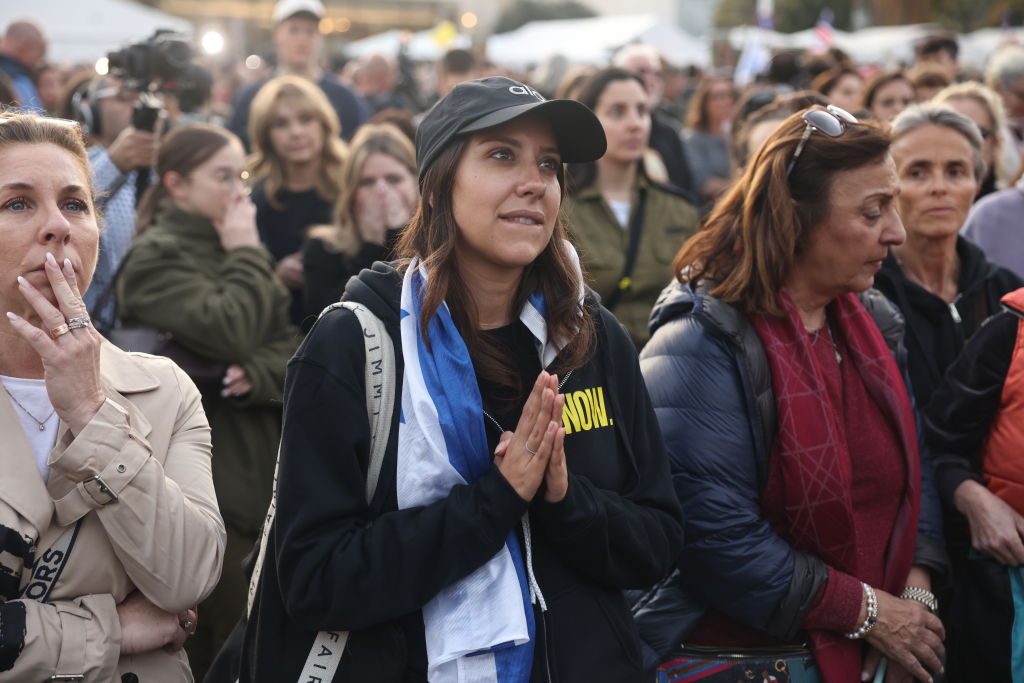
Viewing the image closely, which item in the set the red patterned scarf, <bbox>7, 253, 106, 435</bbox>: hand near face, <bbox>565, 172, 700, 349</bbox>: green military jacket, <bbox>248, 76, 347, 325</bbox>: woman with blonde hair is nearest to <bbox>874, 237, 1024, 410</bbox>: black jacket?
the red patterned scarf

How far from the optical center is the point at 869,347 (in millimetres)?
3293

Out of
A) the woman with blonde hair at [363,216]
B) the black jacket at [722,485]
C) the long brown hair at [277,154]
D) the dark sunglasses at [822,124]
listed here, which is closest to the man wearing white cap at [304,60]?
the long brown hair at [277,154]

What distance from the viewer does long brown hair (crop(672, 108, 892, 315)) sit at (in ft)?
10.5

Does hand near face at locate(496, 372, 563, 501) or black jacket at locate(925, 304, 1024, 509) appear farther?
black jacket at locate(925, 304, 1024, 509)

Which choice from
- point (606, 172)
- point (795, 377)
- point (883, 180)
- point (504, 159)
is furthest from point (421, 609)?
point (606, 172)

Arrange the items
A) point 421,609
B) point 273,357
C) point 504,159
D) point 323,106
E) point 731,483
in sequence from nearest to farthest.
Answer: point 421,609, point 504,159, point 731,483, point 273,357, point 323,106

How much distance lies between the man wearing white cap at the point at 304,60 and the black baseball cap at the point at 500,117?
5860 millimetres

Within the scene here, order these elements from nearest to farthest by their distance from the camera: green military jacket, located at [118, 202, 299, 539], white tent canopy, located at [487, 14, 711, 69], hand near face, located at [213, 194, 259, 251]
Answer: green military jacket, located at [118, 202, 299, 539]
hand near face, located at [213, 194, 259, 251]
white tent canopy, located at [487, 14, 711, 69]

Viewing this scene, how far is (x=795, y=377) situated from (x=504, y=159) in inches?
43.9

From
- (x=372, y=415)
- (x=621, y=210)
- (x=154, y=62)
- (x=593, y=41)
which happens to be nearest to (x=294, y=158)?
(x=154, y=62)

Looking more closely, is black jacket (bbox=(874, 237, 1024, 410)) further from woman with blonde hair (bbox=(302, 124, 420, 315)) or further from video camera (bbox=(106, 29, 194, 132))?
video camera (bbox=(106, 29, 194, 132))

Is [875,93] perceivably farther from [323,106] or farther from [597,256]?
[323,106]

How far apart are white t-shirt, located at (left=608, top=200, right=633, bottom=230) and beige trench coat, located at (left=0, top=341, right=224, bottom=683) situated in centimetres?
344

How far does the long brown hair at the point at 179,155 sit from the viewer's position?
15.7ft
